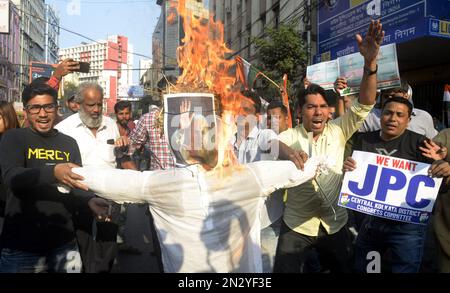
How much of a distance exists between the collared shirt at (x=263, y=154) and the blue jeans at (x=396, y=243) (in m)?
0.76

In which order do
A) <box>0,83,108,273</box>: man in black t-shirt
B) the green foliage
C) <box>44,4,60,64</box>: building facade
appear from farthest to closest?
1. <box>44,4,60,64</box>: building facade
2. the green foliage
3. <box>0,83,108,273</box>: man in black t-shirt

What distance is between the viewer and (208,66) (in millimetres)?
2660

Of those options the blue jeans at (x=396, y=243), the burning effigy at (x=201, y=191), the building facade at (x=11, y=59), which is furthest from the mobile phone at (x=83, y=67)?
the building facade at (x=11, y=59)

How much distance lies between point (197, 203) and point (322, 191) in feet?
4.08

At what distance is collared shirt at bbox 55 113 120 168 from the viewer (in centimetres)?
384

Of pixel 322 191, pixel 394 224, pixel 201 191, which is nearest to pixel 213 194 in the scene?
pixel 201 191

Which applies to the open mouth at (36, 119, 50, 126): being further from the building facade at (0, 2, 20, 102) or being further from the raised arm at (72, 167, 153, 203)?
the building facade at (0, 2, 20, 102)

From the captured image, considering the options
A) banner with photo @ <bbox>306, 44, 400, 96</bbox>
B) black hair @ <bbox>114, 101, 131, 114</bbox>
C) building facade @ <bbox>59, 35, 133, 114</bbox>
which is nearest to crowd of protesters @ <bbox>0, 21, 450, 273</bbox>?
banner with photo @ <bbox>306, 44, 400, 96</bbox>

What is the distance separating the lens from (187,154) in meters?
2.14

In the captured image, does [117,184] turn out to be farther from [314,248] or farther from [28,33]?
[28,33]

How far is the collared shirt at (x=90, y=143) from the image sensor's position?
3845 millimetres

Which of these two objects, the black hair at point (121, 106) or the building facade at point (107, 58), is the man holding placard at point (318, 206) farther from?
the building facade at point (107, 58)

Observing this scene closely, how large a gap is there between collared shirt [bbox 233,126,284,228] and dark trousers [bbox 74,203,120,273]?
1393mm
